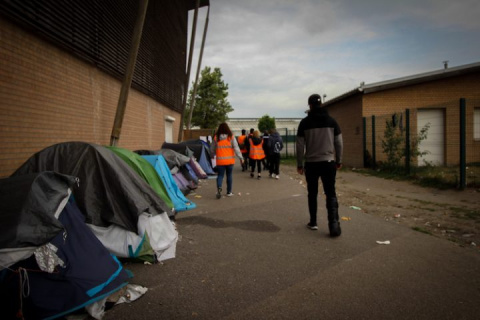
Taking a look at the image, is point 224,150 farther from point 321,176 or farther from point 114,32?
point 114,32

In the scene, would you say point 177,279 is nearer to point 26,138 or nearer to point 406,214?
point 26,138

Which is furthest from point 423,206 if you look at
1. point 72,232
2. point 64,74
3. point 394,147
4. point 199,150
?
point 199,150

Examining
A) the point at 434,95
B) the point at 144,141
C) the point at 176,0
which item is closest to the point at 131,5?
the point at 144,141

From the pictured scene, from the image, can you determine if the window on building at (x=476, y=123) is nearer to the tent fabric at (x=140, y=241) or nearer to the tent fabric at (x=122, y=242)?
the tent fabric at (x=140, y=241)

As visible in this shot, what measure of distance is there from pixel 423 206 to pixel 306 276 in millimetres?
4606

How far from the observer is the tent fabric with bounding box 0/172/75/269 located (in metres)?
2.16

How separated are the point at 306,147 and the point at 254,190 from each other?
172 inches

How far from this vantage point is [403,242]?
168 inches

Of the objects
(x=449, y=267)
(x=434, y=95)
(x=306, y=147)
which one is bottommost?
(x=449, y=267)

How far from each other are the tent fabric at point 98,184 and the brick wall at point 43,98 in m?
1.30

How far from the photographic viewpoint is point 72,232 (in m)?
2.87

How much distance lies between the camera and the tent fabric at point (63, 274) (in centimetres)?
233

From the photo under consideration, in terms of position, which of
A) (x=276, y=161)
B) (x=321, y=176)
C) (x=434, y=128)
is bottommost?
(x=276, y=161)

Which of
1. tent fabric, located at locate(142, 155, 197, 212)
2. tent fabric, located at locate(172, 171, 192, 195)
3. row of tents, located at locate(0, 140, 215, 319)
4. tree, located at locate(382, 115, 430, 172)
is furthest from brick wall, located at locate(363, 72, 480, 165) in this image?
row of tents, located at locate(0, 140, 215, 319)
